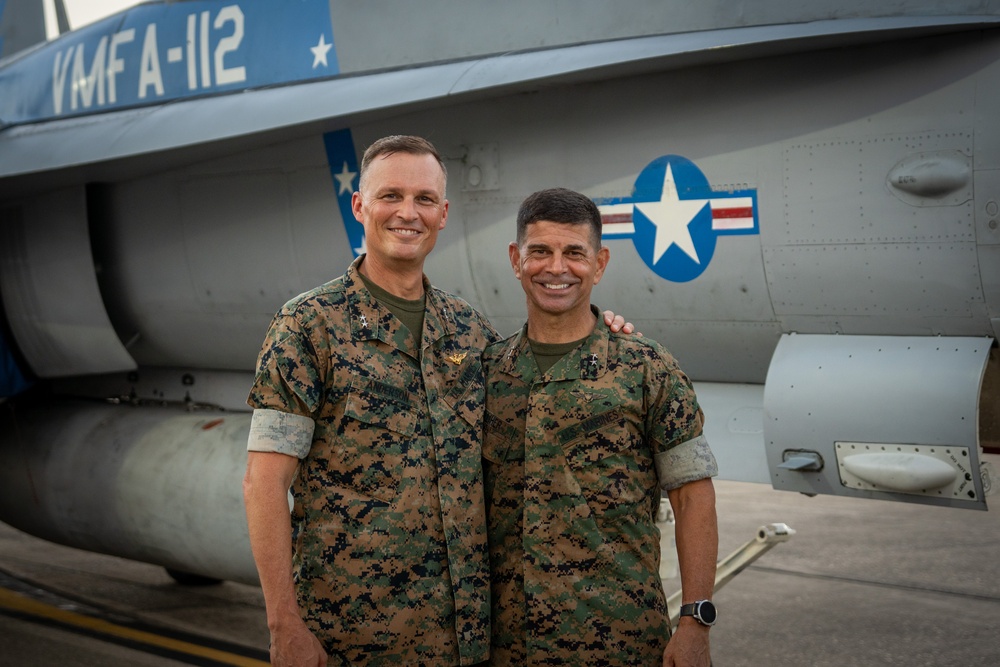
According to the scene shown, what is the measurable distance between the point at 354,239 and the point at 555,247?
99.6 inches

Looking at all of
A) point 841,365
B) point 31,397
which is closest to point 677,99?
point 841,365

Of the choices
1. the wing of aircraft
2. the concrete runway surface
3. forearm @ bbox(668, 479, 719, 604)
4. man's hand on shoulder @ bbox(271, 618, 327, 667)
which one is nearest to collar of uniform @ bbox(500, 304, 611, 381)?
forearm @ bbox(668, 479, 719, 604)

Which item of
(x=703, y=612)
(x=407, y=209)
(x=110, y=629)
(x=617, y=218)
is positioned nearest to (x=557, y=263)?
(x=407, y=209)

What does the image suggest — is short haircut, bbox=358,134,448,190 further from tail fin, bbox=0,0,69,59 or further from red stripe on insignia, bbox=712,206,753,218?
tail fin, bbox=0,0,69,59

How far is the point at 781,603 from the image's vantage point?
6078 mm

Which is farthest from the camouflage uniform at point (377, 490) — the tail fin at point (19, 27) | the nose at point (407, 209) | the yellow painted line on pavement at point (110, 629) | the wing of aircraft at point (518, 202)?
the tail fin at point (19, 27)

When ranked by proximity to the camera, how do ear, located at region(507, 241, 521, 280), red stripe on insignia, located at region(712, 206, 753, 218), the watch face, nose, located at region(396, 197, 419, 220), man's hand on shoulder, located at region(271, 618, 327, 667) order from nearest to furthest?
man's hand on shoulder, located at region(271, 618, 327, 667) < the watch face < nose, located at region(396, 197, 419, 220) < ear, located at region(507, 241, 521, 280) < red stripe on insignia, located at region(712, 206, 753, 218)

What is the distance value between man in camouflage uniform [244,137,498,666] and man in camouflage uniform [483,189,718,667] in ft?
0.36

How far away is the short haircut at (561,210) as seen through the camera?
2.44 m

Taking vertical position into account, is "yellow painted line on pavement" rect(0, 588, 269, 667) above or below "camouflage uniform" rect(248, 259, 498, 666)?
below

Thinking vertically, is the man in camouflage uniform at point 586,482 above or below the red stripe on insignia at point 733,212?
below

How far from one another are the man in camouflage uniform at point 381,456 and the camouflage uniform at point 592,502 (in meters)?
0.10

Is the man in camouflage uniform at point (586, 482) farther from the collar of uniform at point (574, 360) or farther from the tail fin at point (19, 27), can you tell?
the tail fin at point (19, 27)

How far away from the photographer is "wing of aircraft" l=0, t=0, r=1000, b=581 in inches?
136
